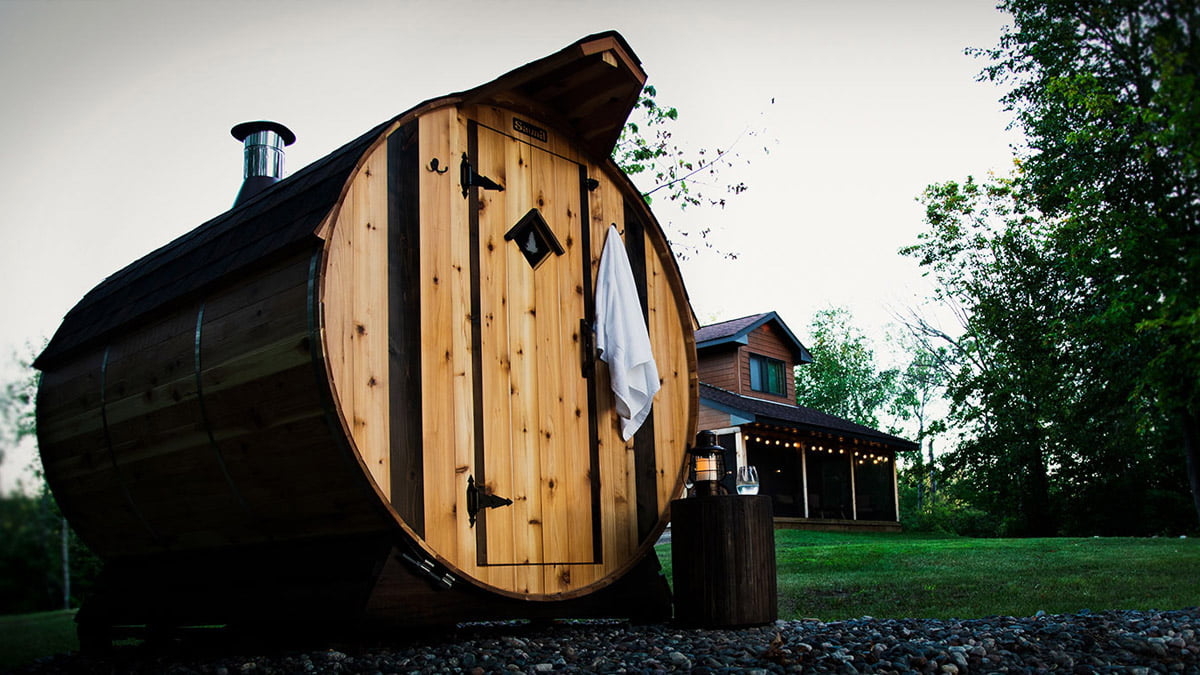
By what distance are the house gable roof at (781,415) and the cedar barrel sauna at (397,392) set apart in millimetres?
11420

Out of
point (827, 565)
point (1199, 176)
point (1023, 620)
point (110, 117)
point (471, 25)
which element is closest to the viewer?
point (1199, 176)

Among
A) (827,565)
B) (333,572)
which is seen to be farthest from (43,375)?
(827,565)

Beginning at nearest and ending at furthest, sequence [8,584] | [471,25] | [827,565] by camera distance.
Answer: [8,584]
[471,25]
[827,565]

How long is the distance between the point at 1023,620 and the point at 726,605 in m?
1.47

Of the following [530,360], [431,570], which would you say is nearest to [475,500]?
[431,570]

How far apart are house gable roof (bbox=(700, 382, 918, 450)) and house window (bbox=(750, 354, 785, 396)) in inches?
16.2

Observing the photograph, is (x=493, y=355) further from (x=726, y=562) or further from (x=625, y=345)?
(x=726, y=562)

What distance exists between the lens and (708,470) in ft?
16.7

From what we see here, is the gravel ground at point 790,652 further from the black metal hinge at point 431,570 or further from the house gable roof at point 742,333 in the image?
the house gable roof at point 742,333

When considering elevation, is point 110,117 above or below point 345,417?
above

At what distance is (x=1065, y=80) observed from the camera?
14.0 ft

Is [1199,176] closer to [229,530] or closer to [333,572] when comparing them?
[333,572]

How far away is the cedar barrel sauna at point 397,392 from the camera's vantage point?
3.93 m

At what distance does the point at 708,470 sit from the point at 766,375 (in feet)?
53.0
